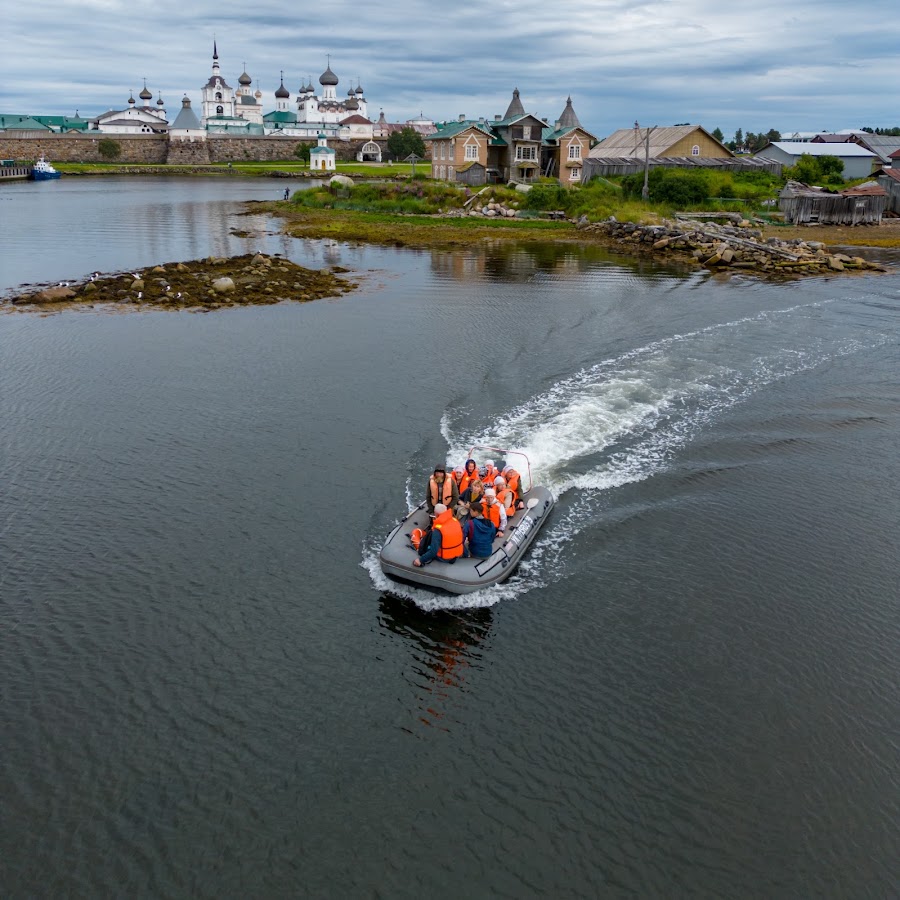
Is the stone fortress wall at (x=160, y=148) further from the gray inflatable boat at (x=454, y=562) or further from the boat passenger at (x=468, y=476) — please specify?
the gray inflatable boat at (x=454, y=562)

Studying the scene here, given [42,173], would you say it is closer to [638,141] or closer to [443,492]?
[638,141]

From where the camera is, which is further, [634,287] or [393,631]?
[634,287]

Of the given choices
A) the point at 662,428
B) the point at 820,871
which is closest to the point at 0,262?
the point at 662,428

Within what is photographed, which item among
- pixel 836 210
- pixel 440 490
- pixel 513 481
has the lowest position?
pixel 513 481

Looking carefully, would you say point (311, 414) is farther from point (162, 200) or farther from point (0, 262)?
point (162, 200)

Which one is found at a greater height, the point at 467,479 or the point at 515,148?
the point at 515,148

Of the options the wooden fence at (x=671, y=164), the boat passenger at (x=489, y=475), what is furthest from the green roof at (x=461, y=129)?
the boat passenger at (x=489, y=475)

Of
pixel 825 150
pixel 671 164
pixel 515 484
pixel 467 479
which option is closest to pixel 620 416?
pixel 515 484
